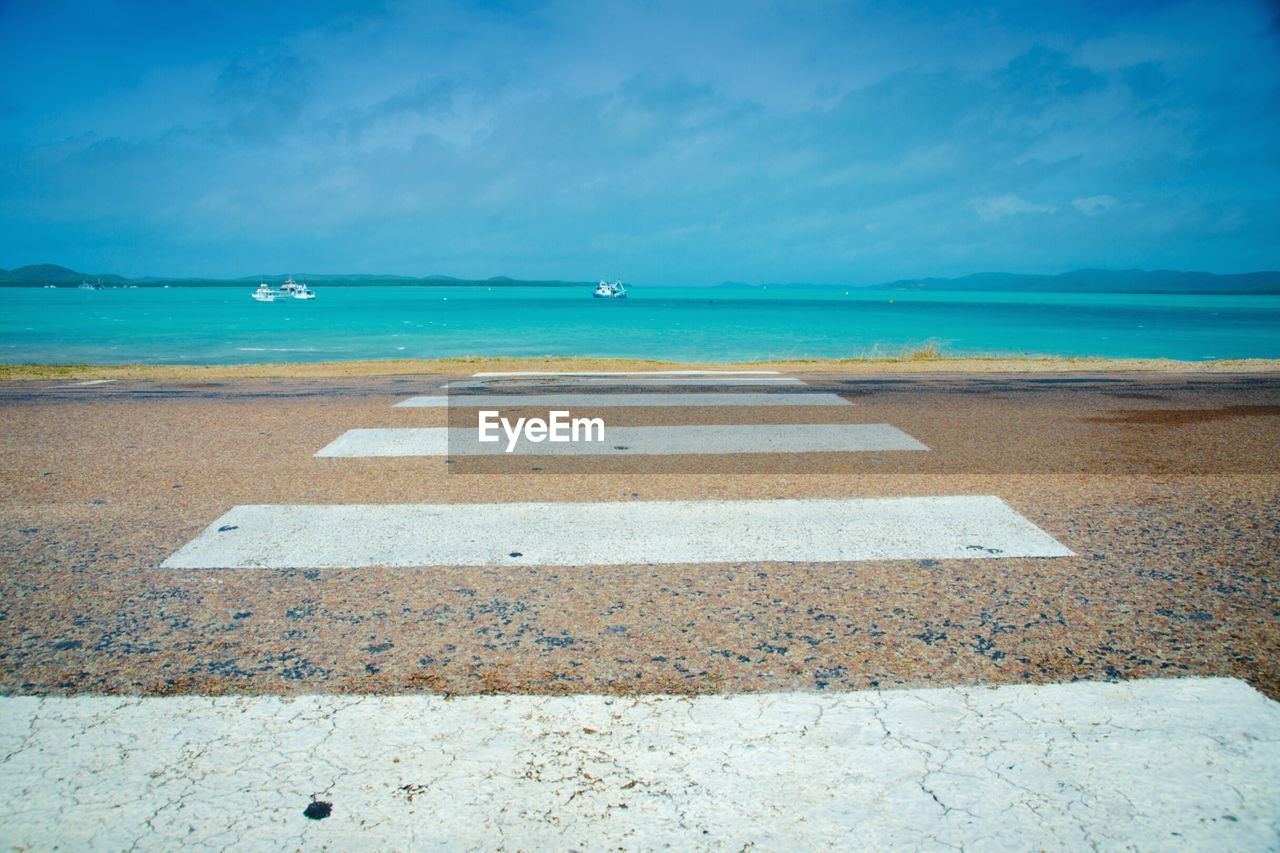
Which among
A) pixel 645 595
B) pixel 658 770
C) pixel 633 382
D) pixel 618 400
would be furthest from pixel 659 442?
pixel 633 382

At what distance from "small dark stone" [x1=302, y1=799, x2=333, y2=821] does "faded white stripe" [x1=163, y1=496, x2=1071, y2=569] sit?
175 centimetres

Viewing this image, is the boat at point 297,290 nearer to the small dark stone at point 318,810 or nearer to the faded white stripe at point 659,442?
the faded white stripe at point 659,442

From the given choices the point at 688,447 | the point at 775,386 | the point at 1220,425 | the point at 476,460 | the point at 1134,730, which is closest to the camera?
the point at 1134,730

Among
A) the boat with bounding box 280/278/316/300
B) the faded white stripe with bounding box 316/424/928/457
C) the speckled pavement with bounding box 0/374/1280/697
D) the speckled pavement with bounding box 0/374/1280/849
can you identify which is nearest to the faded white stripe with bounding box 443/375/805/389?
the faded white stripe with bounding box 316/424/928/457

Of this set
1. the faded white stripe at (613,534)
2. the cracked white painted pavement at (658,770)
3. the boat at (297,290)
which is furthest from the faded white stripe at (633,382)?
the boat at (297,290)

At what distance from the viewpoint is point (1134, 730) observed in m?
2.28

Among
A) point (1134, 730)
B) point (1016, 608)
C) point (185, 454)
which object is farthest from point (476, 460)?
point (1134, 730)

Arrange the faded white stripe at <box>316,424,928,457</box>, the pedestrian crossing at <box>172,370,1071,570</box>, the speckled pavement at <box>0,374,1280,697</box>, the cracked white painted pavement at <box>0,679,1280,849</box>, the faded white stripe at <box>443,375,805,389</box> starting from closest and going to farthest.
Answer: the cracked white painted pavement at <box>0,679,1280,849</box> < the speckled pavement at <box>0,374,1280,697</box> < the pedestrian crossing at <box>172,370,1071,570</box> < the faded white stripe at <box>316,424,928,457</box> < the faded white stripe at <box>443,375,805,389</box>

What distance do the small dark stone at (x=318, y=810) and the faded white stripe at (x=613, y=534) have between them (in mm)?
1752

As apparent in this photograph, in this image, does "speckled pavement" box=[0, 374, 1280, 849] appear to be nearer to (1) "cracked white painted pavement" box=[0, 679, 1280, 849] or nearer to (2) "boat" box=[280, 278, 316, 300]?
(1) "cracked white painted pavement" box=[0, 679, 1280, 849]

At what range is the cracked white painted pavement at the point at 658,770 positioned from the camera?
188cm

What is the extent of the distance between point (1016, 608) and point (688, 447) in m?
3.59

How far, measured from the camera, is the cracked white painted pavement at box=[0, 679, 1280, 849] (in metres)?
1.88

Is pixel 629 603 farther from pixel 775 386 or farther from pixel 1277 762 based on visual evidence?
pixel 775 386
